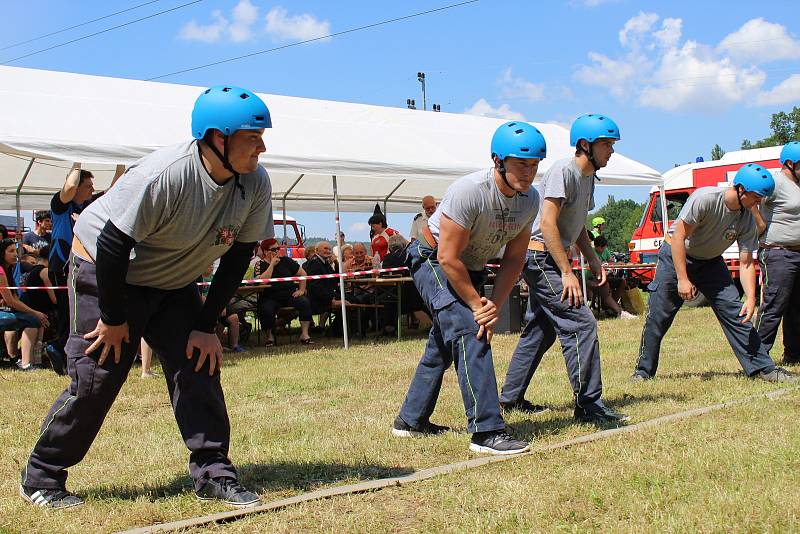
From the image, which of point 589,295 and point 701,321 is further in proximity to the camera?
point 589,295

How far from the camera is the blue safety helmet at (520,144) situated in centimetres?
476

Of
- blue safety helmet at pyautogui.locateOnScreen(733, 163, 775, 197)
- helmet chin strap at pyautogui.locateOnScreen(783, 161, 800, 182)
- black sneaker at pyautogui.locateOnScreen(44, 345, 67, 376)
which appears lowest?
black sneaker at pyautogui.locateOnScreen(44, 345, 67, 376)

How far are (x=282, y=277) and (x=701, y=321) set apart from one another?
20.8 ft

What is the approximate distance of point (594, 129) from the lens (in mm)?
5668

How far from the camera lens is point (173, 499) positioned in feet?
13.3

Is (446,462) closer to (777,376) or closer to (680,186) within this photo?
(777,376)

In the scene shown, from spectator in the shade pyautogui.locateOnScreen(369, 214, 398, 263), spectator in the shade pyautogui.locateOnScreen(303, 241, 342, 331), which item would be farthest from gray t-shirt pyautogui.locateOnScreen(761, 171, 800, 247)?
spectator in the shade pyautogui.locateOnScreen(369, 214, 398, 263)

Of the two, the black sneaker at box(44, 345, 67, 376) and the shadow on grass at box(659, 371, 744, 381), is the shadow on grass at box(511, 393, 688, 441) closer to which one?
the shadow on grass at box(659, 371, 744, 381)

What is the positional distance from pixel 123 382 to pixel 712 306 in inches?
200

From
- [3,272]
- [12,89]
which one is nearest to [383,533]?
[3,272]

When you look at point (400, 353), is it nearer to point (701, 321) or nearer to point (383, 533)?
point (701, 321)

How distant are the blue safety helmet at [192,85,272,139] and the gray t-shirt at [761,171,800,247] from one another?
5.70 m

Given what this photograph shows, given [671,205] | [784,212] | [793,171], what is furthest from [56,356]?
[671,205]

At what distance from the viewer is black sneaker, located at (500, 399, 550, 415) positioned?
6.12 m
